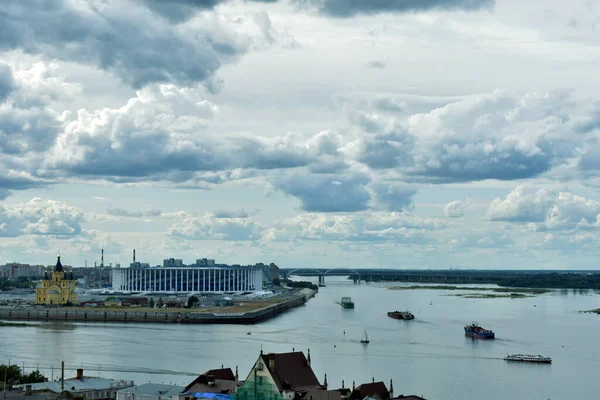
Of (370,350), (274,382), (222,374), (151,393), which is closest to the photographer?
(274,382)

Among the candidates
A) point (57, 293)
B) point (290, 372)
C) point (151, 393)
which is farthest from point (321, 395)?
point (57, 293)

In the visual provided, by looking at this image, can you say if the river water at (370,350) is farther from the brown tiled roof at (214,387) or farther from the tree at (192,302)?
the tree at (192,302)

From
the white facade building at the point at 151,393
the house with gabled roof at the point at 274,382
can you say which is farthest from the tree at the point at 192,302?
the house with gabled roof at the point at 274,382

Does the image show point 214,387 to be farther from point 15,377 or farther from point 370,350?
point 370,350

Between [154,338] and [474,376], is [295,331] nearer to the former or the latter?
[154,338]

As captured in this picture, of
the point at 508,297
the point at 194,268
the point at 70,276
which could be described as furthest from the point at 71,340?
the point at 508,297

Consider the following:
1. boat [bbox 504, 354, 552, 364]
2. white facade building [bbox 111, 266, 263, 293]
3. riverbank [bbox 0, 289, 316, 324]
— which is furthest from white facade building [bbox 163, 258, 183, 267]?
boat [bbox 504, 354, 552, 364]

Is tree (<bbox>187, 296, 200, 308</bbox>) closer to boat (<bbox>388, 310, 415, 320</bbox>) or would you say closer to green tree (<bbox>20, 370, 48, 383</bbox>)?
boat (<bbox>388, 310, 415, 320</bbox>)
